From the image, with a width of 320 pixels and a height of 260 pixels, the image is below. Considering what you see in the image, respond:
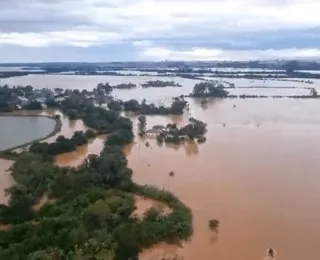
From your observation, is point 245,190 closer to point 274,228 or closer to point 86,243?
point 274,228

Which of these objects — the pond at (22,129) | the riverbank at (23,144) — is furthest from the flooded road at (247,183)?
the pond at (22,129)

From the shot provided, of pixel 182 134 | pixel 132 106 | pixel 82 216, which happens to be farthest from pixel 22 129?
pixel 82 216

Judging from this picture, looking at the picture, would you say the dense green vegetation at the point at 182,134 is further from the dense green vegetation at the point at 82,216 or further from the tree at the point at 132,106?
the tree at the point at 132,106

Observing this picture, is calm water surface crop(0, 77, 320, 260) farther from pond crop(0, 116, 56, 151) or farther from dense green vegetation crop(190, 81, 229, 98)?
dense green vegetation crop(190, 81, 229, 98)

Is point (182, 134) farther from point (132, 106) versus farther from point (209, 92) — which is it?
point (209, 92)

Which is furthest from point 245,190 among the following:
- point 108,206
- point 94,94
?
point 94,94

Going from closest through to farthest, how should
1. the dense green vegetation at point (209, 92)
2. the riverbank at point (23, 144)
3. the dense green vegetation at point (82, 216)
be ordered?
the dense green vegetation at point (82, 216) < the riverbank at point (23, 144) < the dense green vegetation at point (209, 92)
